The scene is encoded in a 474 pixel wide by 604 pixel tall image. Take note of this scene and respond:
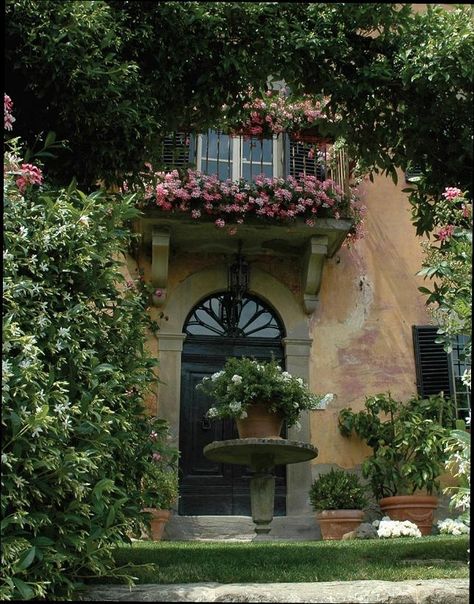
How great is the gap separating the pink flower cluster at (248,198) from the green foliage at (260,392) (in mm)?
2564

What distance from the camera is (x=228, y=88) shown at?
5.46 meters

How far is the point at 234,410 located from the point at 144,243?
3.58m

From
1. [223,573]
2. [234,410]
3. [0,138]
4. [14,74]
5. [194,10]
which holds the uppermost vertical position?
[194,10]

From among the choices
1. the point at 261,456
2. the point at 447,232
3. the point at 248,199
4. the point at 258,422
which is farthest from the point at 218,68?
the point at 248,199

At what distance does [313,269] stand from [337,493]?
9.10 feet

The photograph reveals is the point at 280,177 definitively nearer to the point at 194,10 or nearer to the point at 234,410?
the point at 234,410

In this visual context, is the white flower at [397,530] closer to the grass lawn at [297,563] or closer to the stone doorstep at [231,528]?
the stone doorstep at [231,528]

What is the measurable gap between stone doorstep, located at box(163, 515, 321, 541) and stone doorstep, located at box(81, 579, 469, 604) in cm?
511

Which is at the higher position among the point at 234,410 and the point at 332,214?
the point at 332,214

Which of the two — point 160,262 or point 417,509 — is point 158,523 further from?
point 160,262

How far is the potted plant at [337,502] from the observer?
8922mm

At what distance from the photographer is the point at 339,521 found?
8.91 metres

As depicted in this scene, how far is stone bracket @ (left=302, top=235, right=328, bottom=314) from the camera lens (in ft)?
33.3

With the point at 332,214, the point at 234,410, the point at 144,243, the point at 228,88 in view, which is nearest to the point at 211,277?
the point at 144,243
